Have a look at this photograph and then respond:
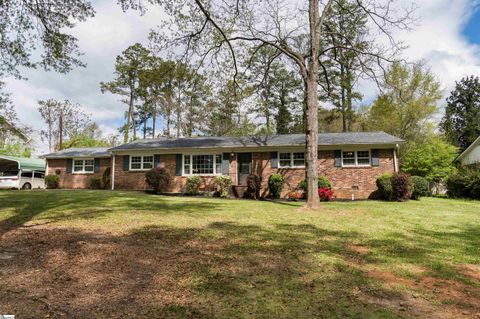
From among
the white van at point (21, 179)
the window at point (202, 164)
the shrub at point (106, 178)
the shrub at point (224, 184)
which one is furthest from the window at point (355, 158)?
the white van at point (21, 179)

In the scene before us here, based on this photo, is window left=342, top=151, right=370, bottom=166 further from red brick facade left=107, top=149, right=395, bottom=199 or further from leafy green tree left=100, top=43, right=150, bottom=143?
leafy green tree left=100, top=43, right=150, bottom=143

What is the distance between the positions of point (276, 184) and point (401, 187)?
5.89 m

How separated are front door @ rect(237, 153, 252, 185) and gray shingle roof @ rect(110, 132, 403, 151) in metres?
0.68

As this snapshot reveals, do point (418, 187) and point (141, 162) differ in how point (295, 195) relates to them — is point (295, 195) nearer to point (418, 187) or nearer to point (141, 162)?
point (418, 187)

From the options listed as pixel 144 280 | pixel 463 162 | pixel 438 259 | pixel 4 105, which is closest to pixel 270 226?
pixel 438 259

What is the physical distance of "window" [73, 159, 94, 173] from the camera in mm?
20672

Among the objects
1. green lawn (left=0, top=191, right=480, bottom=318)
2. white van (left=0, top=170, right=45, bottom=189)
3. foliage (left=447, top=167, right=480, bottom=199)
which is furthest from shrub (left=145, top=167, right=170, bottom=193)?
foliage (left=447, top=167, right=480, bottom=199)

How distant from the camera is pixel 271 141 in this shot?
18.0 meters

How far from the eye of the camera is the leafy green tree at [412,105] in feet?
81.8

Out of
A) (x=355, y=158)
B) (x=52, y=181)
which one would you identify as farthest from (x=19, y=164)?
(x=355, y=158)

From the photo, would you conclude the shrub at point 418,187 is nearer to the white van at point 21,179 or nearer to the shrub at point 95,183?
the shrub at point 95,183

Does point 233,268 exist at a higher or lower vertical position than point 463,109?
lower

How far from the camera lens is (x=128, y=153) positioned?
62.3 feet

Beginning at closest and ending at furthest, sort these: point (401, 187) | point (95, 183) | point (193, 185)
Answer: point (401, 187), point (193, 185), point (95, 183)
